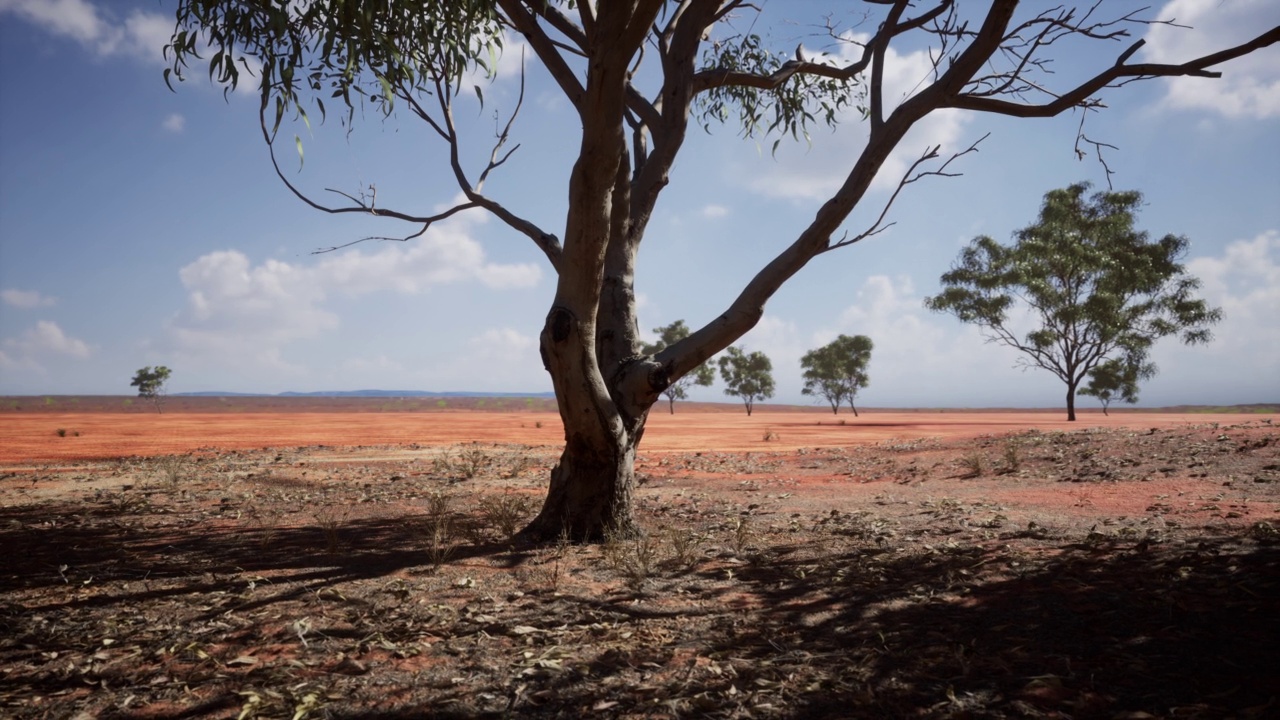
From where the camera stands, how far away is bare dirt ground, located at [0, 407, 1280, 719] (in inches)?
133

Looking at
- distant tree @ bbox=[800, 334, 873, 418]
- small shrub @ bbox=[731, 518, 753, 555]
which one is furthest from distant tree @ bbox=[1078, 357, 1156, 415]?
small shrub @ bbox=[731, 518, 753, 555]

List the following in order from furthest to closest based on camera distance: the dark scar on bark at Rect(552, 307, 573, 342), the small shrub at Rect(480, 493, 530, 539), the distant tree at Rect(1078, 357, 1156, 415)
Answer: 1. the distant tree at Rect(1078, 357, 1156, 415)
2. the small shrub at Rect(480, 493, 530, 539)
3. the dark scar on bark at Rect(552, 307, 573, 342)

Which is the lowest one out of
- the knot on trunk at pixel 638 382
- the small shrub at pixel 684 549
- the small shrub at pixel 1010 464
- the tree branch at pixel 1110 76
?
the small shrub at pixel 684 549

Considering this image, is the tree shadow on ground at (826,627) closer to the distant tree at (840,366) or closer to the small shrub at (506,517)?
the small shrub at (506,517)

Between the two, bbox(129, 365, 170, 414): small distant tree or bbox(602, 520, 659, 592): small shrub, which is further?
bbox(129, 365, 170, 414): small distant tree

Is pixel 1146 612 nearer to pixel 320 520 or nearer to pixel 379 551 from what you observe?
pixel 379 551

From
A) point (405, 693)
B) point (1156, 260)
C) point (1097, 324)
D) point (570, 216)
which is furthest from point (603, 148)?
point (1156, 260)

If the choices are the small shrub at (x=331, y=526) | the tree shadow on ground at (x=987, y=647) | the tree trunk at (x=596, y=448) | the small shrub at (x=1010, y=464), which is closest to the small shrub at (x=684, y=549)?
the tree trunk at (x=596, y=448)

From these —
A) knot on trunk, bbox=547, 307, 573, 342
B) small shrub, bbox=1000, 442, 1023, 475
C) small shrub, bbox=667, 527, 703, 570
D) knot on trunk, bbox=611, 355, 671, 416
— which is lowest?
small shrub, bbox=667, 527, 703, 570

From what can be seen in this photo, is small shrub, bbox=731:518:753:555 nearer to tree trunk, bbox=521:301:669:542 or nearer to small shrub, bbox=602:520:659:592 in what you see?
small shrub, bbox=602:520:659:592

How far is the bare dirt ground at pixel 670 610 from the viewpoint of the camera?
133 inches

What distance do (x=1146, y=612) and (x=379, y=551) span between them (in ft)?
18.0

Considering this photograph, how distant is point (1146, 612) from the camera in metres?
4.12

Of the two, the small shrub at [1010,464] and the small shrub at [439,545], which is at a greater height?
the small shrub at [1010,464]
